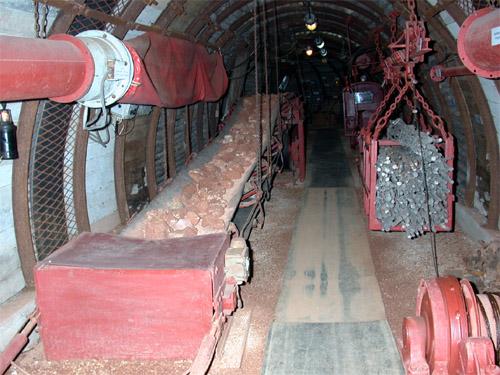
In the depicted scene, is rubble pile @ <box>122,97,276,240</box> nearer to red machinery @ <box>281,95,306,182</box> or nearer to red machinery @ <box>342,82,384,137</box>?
red machinery @ <box>281,95,306,182</box>

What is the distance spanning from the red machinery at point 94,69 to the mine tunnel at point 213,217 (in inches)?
0.7

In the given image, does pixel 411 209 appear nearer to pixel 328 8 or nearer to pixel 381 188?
pixel 381 188

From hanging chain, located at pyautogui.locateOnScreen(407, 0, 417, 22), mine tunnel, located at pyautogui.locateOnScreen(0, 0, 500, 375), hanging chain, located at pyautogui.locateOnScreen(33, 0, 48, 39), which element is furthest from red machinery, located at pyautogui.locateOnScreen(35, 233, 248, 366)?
hanging chain, located at pyautogui.locateOnScreen(407, 0, 417, 22)

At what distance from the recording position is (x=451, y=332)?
292 centimetres

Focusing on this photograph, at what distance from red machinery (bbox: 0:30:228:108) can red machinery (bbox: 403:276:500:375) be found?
292 cm

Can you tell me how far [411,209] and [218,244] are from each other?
225cm

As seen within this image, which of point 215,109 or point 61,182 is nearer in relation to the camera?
point 61,182

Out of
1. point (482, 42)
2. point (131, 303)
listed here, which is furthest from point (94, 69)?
point (482, 42)

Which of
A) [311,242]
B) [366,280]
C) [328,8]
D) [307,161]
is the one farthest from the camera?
[307,161]

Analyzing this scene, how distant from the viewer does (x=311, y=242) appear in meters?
8.77

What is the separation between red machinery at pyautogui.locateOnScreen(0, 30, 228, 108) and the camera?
2.89 m

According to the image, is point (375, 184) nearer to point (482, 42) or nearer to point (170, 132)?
point (482, 42)

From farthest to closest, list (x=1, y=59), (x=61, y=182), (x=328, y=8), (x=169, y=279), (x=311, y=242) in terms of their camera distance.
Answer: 1. (x=328, y=8)
2. (x=311, y=242)
3. (x=61, y=182)
4. (x=169, y=279)
5. (x=1, y=59)

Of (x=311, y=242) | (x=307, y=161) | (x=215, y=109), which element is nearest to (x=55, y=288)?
(x=311, y=242)
